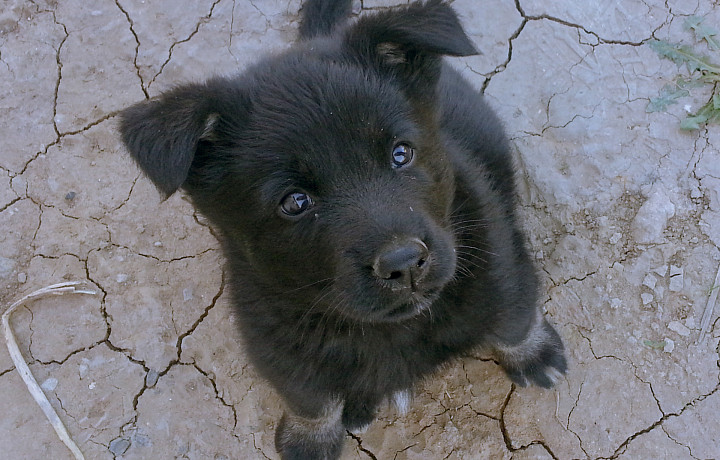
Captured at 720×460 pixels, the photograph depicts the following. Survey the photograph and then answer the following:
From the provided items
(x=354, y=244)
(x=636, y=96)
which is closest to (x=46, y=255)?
(x=354, y=244)

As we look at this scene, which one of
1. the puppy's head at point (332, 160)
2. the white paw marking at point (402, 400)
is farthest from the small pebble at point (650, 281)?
the puppy's head at point (332, 160)

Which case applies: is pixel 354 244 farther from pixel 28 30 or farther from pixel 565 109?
pixel 28 30

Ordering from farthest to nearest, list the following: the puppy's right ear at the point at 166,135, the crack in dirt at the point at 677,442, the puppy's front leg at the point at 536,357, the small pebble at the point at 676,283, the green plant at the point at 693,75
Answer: the green plant at the point at 693,75 → the small pebble at the point at 676,283 → the puppy's front leg at the point at 536,357 → the crack in dirt at the point at 677,442 → the puppy's right ear at the point at 166,135

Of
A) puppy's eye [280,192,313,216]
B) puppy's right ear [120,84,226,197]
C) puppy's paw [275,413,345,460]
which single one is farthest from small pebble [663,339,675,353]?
puppy's right ear [120,84,226,197]

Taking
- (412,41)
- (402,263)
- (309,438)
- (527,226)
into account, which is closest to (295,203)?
(402,263)

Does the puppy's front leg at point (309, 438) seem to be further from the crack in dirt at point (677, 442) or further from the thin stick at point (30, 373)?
the crack in dirt at point (677, 442)

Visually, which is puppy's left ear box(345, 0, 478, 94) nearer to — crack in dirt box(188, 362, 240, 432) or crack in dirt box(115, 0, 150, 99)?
crack in dirt box(188, 362, 240, 432)
